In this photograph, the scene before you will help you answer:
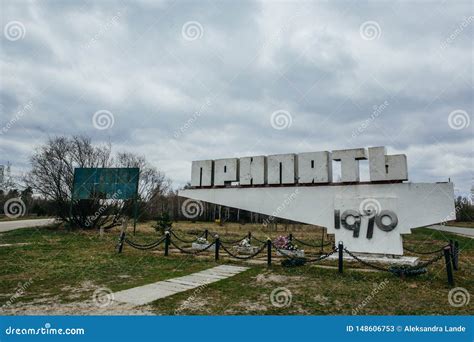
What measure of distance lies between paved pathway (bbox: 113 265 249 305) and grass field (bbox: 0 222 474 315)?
327mm

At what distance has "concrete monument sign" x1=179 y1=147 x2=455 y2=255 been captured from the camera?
9.74 metres

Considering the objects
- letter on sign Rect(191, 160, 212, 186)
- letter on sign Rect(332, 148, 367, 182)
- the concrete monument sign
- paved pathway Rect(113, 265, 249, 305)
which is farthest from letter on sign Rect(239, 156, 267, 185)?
paved pathway Rect(113, 265, 249, 305)

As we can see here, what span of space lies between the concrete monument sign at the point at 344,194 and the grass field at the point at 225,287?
4.73 feet

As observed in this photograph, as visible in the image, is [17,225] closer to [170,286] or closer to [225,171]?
[225,171]

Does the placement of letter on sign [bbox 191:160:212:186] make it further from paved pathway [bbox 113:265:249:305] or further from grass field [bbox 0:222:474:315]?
paved pathway [bbox 113:265:249:305]

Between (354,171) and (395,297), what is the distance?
195 inches

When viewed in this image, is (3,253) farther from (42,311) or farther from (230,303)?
(230,303)

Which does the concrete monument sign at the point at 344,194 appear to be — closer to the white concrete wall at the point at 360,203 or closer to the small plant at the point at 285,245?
the white concrete wall at the point at 360,203

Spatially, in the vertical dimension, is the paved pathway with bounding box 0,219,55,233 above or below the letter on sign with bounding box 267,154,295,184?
below

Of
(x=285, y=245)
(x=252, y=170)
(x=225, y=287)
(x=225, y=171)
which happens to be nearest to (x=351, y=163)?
(x=252, y=170)

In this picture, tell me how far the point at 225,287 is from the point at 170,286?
4.17 feet

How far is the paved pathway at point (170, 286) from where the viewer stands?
6.07m

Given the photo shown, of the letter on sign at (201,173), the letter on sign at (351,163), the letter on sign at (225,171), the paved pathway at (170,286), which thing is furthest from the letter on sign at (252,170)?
the paved pathway at (170,286)

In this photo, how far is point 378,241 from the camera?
10.1 m
